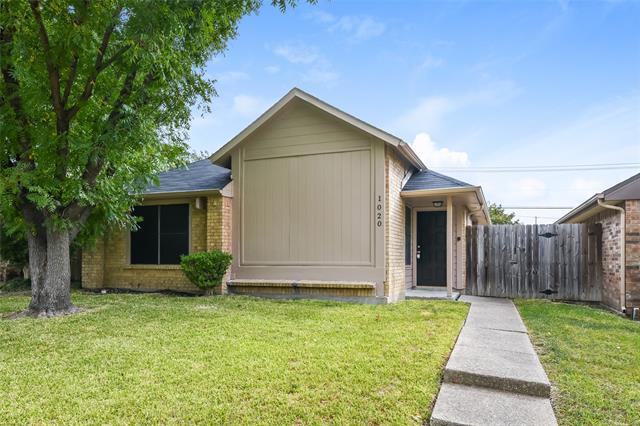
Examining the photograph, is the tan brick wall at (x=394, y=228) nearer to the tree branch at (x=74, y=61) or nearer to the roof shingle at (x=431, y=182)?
the roof shingle at (x=431, y=182)

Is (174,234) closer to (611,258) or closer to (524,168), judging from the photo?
(611,258)

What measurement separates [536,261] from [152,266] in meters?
9.43

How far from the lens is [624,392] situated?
11.2 ft

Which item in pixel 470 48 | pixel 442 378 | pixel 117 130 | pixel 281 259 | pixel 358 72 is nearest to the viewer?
pixel 442 378

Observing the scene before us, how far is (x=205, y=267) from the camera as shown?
8.52 metres

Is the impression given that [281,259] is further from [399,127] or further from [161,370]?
[399,127]

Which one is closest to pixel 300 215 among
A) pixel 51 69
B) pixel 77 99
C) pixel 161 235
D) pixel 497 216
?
pixel 161 235

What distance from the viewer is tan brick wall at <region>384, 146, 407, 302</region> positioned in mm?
8016

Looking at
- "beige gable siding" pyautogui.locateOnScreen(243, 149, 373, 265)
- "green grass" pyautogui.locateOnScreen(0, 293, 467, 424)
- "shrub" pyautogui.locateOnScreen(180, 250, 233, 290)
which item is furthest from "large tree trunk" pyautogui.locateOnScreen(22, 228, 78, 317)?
"beige gable siding" pyautogui.locateOnScreen(243, 149, 373, 265)

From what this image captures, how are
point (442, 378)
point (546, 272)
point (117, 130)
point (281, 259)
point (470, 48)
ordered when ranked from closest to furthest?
point (442, 378) < point (117, 130) < point (281, 259) < point (546, 272) < point (470, 48)

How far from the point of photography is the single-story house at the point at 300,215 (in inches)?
321

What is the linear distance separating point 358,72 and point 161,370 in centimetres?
1263

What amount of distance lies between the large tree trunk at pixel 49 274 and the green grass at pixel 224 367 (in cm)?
46

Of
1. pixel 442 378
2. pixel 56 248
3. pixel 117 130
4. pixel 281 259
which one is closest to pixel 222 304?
pixel 281 259
